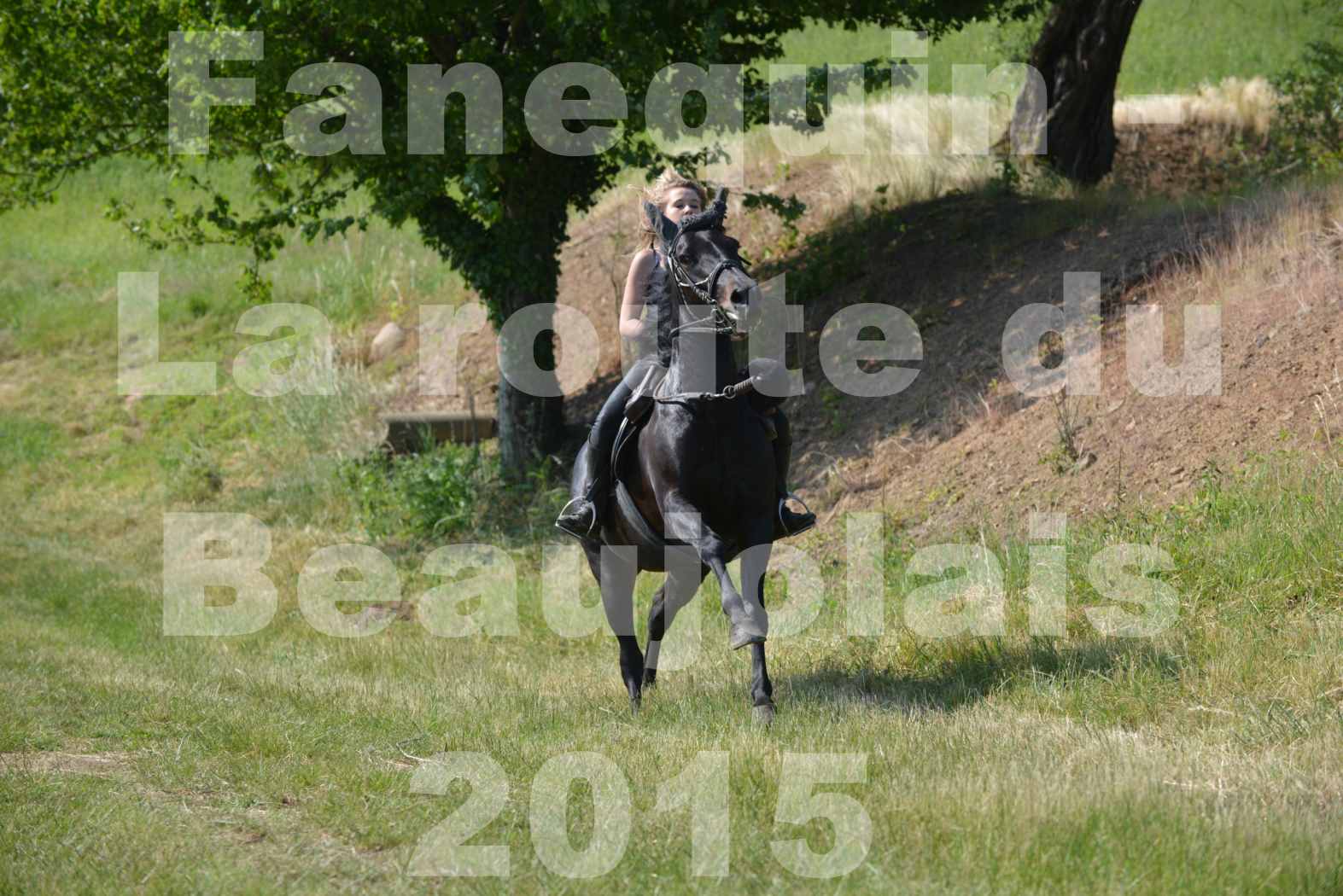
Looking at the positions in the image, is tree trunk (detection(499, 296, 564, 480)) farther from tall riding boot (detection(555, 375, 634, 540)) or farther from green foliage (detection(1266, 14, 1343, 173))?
green foliage (detection(1266, 14, 1343, 173))

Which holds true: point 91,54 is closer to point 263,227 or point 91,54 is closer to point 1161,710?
point 263,227

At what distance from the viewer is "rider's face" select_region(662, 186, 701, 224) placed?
7441 millimetres

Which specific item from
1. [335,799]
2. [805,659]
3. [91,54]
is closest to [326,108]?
[91,54]

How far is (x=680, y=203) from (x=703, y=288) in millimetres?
1028

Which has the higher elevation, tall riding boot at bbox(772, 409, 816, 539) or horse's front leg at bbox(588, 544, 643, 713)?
tall riding boot at bbox(772, 409, 816, 539)

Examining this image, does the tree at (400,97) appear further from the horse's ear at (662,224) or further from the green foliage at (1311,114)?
the horse's ear at (662,224)

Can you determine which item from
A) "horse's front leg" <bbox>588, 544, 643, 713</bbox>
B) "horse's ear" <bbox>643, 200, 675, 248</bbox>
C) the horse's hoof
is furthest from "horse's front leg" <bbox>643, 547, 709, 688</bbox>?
"horse's ear" <bbox>643, 200, 675, 248</bbox>

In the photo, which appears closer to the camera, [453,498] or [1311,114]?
[453,498]

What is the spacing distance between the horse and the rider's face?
0.37 m

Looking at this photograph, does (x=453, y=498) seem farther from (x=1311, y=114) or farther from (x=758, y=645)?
(x=1311, y=114)

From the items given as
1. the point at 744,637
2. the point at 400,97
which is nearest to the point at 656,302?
the point at 744,637

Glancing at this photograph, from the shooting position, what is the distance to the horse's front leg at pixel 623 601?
8594 millimetres

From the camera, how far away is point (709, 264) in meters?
6.66

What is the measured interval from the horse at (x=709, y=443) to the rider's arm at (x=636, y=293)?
26 cm
